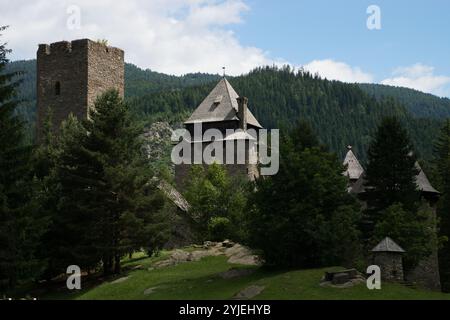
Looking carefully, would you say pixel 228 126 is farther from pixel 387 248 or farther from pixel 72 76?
pixel 387 248

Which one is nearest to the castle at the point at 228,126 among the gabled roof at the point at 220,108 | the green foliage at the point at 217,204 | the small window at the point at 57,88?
the gabled roof at the point at 220,108

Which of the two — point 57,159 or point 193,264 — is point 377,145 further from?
point 57,159

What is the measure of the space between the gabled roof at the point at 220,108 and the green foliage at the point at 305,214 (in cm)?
2612

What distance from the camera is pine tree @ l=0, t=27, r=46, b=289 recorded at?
28.2 meters

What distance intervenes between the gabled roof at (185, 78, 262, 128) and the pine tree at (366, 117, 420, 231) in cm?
2047

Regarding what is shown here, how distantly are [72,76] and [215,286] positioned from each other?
20.5 metres

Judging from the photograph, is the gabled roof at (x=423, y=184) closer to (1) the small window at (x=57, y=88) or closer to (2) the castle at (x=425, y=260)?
(2) the castle at (x=425, y=260)

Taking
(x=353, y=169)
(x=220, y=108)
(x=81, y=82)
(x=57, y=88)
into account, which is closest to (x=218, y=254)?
(x=81, y=82)

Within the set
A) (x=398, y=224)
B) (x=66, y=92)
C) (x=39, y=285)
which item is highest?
(x=66, y=92)

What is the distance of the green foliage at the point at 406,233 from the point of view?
35.1 metres

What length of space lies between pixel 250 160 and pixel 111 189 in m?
23.8

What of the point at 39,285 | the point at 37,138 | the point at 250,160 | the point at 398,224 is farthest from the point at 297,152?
the point at 250,160


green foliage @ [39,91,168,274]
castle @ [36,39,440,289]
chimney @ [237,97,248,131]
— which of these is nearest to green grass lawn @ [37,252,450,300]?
green foliage @ [39,91,168,274]

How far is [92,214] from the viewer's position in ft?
117
